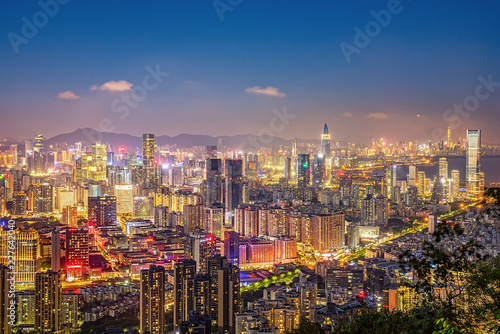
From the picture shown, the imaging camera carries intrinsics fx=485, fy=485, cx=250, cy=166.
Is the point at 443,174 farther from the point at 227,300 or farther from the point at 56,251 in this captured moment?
the point at 56,251

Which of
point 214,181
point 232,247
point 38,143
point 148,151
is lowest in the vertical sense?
point 232,247

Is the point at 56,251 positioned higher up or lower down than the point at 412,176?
lower down

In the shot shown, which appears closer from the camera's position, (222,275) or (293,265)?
(222,275)

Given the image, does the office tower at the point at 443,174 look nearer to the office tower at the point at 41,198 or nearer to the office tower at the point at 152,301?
the office tower at the point at 152,301

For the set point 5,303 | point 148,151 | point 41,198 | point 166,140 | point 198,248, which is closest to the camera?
point 5,303

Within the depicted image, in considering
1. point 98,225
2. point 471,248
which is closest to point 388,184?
point 98,225

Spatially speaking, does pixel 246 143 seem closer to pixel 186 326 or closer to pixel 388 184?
pixel 388 184

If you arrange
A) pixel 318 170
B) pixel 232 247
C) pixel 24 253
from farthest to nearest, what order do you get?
1. pixel 318 170
2. pixel 232 247
3. pixel 24 253

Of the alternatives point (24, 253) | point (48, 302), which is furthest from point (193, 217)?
point (48, 302)
